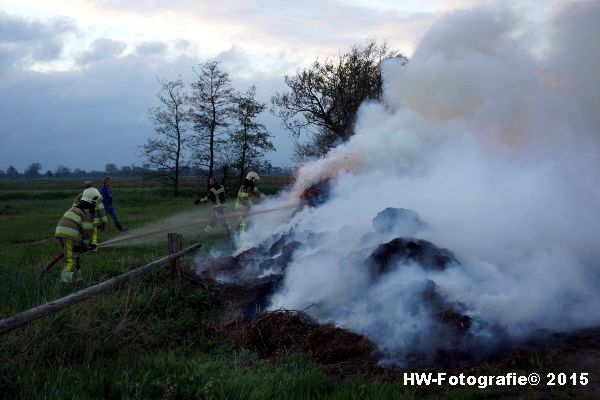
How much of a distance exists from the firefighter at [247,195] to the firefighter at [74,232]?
5256mm

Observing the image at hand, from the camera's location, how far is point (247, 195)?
1487 cm

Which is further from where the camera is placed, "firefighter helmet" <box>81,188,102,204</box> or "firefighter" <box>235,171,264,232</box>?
"firefighter" <box>235,171,264,232</box>

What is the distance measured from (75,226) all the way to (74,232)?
5.1 inches

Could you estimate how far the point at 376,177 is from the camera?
10867mm

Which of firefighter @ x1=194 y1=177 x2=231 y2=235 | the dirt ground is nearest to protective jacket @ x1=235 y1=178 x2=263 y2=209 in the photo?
firefighter @ x1=194 y1=177 x2=231 y2=235

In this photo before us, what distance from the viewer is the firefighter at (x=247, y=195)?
14.8 m

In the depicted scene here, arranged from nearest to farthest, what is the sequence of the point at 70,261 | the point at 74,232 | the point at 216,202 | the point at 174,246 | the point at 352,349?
the point at 352,349
the point at 174,246
the point at 70,261
the point at 74,232
the point at 216,202

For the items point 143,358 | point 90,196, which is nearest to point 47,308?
point 143,358

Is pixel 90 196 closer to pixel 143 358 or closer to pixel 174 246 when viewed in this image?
pixel 174 246

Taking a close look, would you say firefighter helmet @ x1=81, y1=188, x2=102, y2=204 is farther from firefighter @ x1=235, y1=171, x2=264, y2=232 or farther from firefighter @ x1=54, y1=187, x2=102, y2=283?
firefighter @ x1=235, y1=171, x2=264, y2=232

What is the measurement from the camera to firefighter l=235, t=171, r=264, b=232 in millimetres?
14820

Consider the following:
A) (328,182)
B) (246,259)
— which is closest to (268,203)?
(328,182)

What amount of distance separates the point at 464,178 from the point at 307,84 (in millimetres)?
20189

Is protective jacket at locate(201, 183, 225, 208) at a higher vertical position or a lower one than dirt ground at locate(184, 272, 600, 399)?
higher
